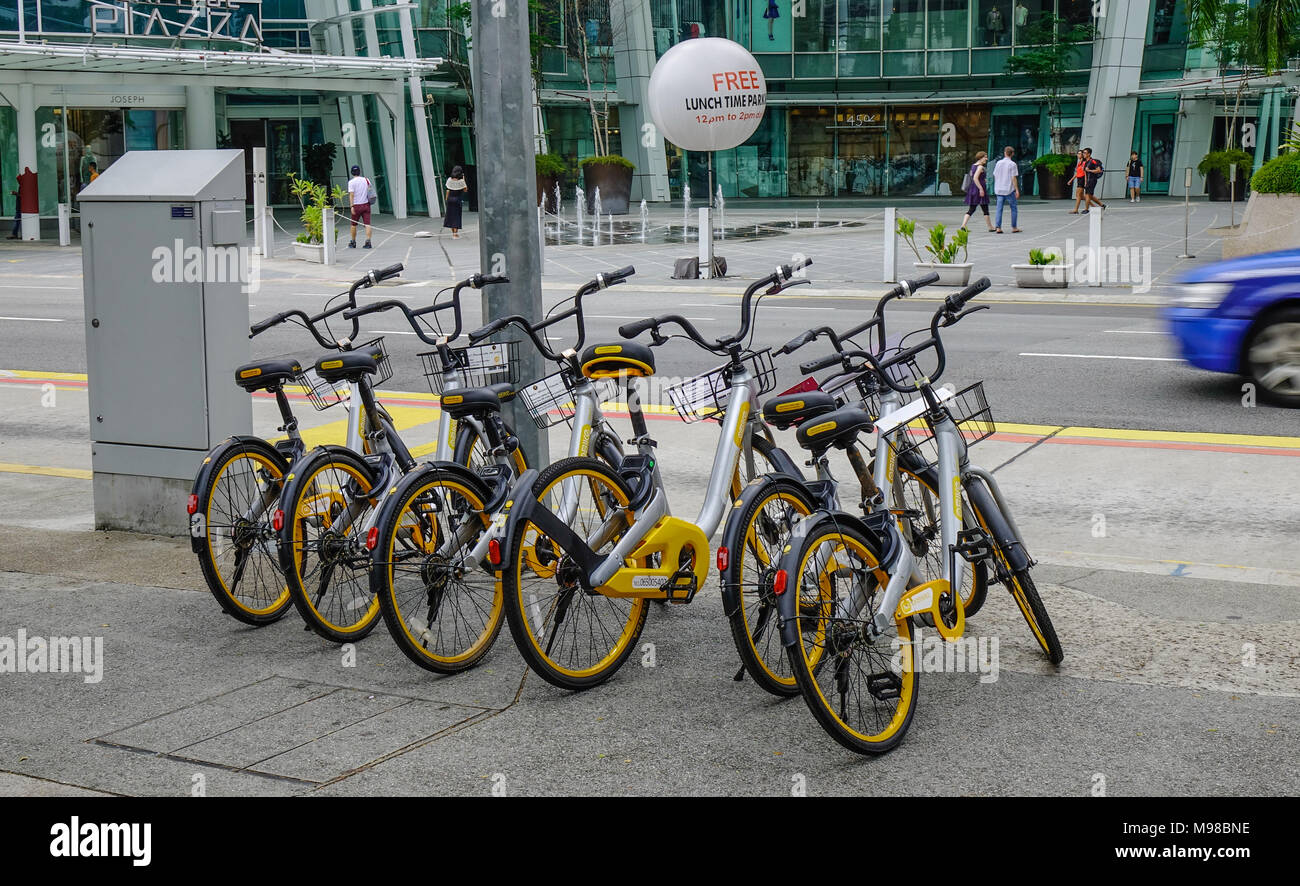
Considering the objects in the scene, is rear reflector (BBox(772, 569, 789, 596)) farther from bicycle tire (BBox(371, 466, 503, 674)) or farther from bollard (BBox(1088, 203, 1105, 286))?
bollard (BBox(1088, 203, 1105, 286))

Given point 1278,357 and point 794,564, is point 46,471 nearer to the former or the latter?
point 794,564

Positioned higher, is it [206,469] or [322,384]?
[322,384]

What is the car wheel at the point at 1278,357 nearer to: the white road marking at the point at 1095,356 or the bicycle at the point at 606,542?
the white road marking at the point at 1095,356

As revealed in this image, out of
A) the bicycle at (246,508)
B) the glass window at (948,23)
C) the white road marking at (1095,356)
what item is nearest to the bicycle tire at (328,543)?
the bicycle at (246,508)

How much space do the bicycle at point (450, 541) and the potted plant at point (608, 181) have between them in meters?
35.0

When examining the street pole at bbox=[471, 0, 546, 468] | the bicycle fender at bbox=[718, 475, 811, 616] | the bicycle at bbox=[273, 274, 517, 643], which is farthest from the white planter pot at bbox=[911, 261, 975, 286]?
the bicycle fender at bbox=[718, 475, 811, 616]

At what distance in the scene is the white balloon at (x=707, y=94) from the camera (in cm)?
2216

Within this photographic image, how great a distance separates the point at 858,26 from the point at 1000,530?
44.7 meters

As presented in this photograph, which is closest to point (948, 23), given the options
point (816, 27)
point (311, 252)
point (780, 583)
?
point (816, 27)

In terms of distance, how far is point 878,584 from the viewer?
464cm

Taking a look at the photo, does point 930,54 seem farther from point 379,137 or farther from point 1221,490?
point 1221,490

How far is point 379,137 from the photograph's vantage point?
43062 mm

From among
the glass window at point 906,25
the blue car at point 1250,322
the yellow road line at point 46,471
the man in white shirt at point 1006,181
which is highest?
the glass window at point 906,25
